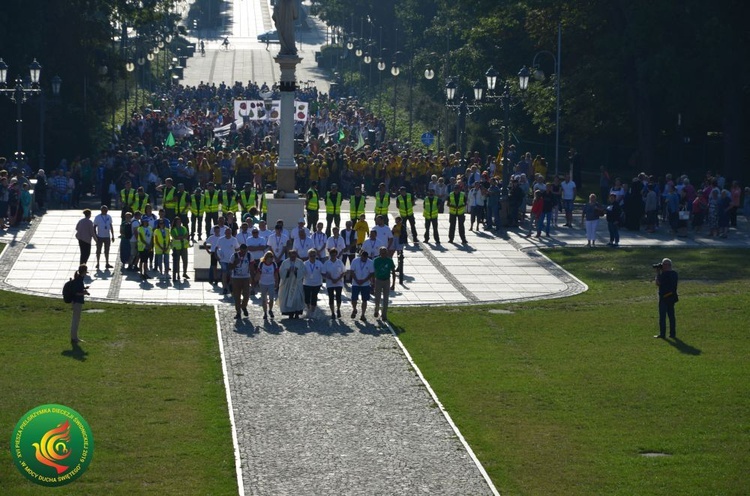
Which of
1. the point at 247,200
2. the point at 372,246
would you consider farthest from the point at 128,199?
the point at 372,246

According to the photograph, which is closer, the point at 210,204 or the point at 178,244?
the point at 178,244

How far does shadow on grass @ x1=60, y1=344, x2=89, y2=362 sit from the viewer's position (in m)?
26.1

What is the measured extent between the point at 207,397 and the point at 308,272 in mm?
7132

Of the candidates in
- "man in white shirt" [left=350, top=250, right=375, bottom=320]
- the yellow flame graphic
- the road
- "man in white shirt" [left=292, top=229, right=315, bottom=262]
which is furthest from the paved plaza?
the road

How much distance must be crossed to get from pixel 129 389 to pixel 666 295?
10.3 meters

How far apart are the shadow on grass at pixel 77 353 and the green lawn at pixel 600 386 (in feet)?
18.8

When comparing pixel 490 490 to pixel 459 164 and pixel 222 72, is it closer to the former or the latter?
pixel 459 164

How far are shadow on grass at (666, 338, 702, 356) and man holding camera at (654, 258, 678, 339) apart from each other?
31 cm

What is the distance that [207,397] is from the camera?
23.5m

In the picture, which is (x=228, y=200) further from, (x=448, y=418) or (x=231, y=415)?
(x=448, y=418)

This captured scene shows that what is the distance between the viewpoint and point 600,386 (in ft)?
80.4

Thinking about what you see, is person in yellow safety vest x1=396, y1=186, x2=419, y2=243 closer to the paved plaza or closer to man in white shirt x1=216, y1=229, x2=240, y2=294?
the paved plaza

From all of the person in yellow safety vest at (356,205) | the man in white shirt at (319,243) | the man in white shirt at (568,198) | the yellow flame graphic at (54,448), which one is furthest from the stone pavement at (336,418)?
the man in white shirt at (568,198)

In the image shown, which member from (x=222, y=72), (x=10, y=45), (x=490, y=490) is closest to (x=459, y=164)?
(x=10, y=45)
